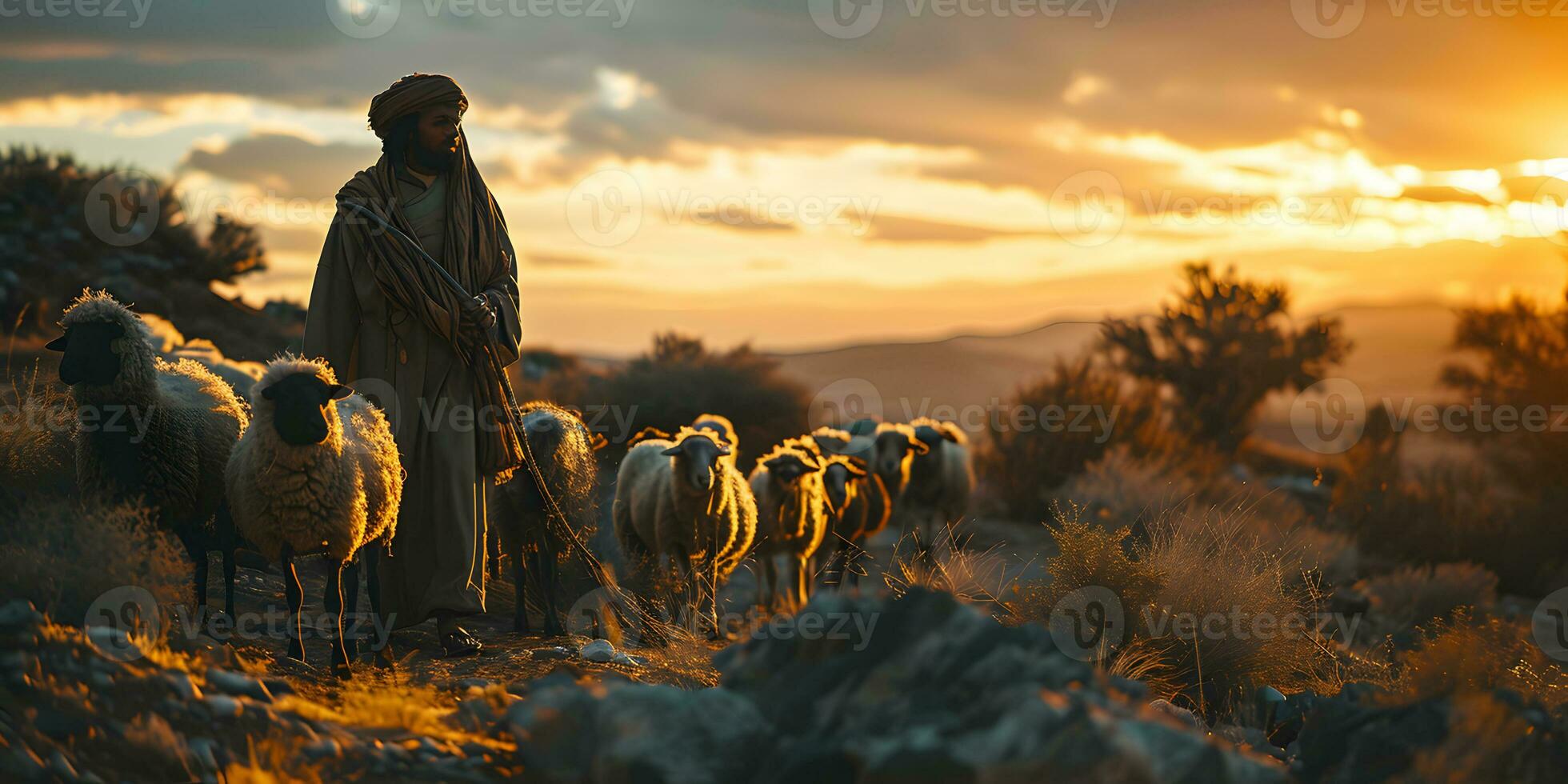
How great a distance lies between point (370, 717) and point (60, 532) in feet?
7.87

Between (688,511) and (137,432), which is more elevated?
(137,432)

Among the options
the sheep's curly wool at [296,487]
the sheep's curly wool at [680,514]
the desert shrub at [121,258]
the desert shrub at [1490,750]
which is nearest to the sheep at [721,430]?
the sheep's curly wool at [680,514]

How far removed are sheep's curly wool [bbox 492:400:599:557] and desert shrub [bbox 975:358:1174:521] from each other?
11.7 meters

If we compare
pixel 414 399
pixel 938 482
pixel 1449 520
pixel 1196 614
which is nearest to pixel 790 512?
pixel 1196 614

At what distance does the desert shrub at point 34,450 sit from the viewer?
745cm

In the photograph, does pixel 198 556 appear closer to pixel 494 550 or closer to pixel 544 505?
pixel 544 505

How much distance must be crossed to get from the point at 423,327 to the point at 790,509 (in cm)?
477

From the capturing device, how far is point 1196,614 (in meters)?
8.91

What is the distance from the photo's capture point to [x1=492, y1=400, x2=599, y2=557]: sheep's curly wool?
29.3 ft

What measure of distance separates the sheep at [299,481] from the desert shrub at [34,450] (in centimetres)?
193

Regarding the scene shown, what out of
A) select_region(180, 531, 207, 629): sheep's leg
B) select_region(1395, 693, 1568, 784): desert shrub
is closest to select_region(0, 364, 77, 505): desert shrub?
select_region(180, 531, 207, 629): sheep's leg

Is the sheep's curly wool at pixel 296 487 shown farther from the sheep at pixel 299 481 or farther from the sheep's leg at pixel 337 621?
the sheep's leg at pixel 337 621

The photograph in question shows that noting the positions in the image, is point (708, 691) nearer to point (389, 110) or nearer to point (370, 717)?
point (370, 717)

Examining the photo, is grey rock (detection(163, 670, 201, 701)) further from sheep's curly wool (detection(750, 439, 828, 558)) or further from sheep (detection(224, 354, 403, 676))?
sheep's curly wool (detection(750, 439, 828, 558))
